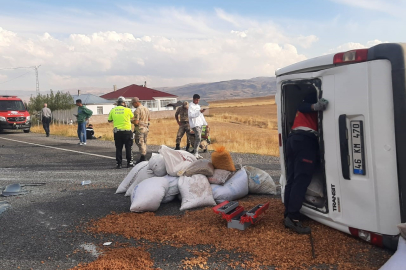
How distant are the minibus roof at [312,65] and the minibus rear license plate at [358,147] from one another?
0.65m

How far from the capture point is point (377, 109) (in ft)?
11.6

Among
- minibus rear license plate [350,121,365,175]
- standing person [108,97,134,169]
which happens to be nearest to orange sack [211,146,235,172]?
minibus rear license plate [350,121,365,175]

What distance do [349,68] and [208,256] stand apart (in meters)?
2.19

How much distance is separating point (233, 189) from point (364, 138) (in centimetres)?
257

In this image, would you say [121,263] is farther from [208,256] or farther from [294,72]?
[294,72]

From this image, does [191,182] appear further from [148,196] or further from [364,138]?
[364,138]

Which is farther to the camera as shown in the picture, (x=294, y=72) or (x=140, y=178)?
(x=140, y=178)

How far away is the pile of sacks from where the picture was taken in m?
5.53

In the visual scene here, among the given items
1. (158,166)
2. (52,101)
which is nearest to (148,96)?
(52,101)

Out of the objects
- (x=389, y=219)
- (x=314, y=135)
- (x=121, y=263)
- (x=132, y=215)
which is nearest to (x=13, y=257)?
(x=121, y=263)

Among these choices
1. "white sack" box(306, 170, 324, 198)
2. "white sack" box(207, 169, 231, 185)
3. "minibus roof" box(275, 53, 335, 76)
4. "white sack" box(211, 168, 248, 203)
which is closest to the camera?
"minibus roof" box(275, 53, 335, 76)

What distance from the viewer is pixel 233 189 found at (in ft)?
19.3

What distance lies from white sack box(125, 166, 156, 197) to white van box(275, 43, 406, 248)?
10.1 ft

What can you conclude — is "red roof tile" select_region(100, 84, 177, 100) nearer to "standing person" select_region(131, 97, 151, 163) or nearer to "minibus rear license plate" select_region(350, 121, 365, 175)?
"standing person" select_region(131, 97, 151, 163)
